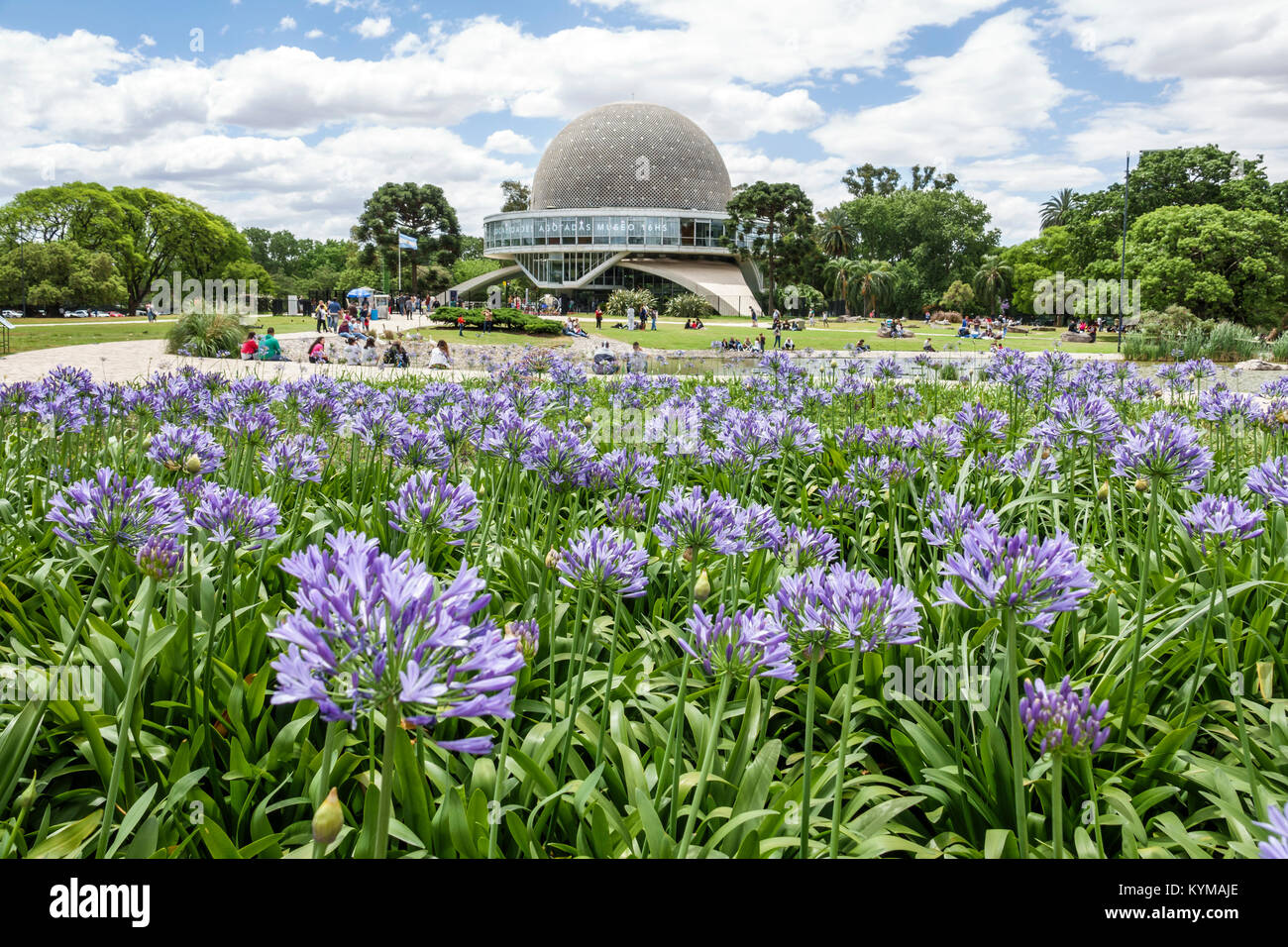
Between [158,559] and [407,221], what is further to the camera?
[407,221]

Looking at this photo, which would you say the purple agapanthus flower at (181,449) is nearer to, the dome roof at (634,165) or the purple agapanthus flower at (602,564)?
the purple agapanthus flower at (602,564)

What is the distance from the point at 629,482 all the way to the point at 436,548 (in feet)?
3.99

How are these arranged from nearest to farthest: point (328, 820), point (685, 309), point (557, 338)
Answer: point (328, 820) < point (557, 338) < point (685, 309)

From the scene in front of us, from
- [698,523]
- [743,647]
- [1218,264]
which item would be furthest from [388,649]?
Answer: [1218,264]

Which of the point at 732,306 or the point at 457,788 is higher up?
the point at 732,306

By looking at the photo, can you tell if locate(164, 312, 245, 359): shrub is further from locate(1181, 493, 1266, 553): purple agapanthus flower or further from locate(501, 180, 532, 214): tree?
locate(501, 180, 532, 214): tree

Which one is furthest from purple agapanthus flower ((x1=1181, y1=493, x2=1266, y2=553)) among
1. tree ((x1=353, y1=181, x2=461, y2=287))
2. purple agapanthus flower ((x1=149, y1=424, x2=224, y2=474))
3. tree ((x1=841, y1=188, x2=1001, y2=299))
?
tree ((x1=841, y1=188, x2=1001, y2=299))

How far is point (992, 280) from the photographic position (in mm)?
79438

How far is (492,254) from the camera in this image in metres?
98.1

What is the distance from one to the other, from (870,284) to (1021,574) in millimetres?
83589

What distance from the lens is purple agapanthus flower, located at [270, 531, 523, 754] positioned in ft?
3.99

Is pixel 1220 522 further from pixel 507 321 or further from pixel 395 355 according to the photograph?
pixel 507 321
